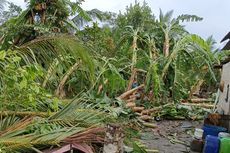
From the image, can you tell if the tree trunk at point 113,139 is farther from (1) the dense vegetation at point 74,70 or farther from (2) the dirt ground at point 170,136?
(2) the dirt ground at point 170,136

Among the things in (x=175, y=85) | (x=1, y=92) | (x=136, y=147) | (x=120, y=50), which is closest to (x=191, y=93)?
(x=175, y=85)

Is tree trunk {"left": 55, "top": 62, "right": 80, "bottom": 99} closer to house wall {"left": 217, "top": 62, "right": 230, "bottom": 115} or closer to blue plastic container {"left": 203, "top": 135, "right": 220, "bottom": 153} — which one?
blue plastic container {"left": 203, "top": 135, "right": 220, "bottom": 153}

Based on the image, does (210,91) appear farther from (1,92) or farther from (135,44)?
(1,92)

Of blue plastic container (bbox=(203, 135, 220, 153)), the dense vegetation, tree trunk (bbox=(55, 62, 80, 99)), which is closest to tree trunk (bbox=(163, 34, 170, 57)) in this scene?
the dense vegetation

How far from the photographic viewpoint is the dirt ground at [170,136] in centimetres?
663

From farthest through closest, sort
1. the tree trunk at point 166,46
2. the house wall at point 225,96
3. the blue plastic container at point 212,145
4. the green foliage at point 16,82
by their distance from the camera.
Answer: the tree trunk at point 166,46 → the house wall at point 225,96 → the blue plastic container at point 212,145 → the green foliage at point 16,82

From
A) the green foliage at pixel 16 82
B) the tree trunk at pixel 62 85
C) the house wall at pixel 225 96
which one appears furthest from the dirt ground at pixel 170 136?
the green foliage at pixel 16 82

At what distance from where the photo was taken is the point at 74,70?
7441 millimetres

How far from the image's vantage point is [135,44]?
11.9 m

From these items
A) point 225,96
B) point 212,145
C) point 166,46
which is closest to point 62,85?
point 212,145

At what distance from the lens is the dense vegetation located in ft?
14.4

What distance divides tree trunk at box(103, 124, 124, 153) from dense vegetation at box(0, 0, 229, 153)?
435mm

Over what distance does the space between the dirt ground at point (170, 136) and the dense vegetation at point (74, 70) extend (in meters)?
0.82

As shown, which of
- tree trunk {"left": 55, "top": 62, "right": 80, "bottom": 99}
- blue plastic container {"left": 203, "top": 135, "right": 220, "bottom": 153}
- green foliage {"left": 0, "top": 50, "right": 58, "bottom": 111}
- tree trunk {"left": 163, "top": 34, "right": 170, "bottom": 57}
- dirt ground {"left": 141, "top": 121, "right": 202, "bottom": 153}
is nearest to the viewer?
green foliage {"left": 0, "top": 50, "right": 58, "bottom": 111}
